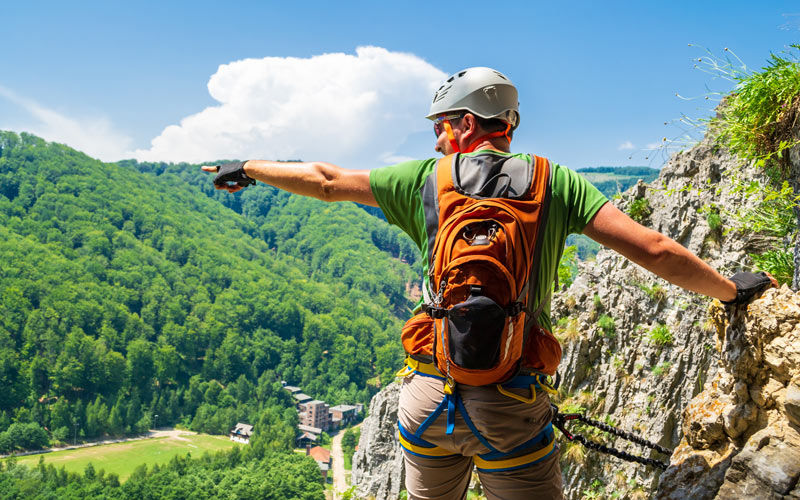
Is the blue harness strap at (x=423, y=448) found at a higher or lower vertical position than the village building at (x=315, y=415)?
higher

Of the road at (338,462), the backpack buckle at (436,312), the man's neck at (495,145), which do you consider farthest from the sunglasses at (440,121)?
the road at (338,462)

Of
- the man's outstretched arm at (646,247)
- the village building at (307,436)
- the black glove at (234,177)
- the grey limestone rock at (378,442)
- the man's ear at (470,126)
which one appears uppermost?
the man's ear at (470,126)

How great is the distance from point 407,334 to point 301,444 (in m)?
95.3

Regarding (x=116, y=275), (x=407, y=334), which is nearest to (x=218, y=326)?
(x=116, y=275)

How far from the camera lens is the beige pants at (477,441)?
5.88 ft

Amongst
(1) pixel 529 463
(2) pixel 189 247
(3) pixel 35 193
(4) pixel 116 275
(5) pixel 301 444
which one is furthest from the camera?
(2) pixel 189 247

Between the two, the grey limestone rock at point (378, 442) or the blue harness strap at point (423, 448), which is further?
the grey limestone rock at point (378, 442)

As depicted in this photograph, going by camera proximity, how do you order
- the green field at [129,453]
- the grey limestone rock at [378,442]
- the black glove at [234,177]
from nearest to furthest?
the black glove at [234,177], the grey limestone rock at [378,442], the green field at [129,453]

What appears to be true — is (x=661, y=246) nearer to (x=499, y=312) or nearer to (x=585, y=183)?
(x=585, y=183)

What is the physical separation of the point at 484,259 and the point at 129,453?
83.4 meters

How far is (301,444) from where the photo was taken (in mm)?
89938

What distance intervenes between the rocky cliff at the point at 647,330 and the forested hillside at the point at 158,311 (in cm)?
7613

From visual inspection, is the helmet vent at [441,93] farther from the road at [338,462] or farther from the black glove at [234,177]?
the road at [338,462]

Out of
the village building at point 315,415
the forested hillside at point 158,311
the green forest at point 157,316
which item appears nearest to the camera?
the green forest at point 157,316
